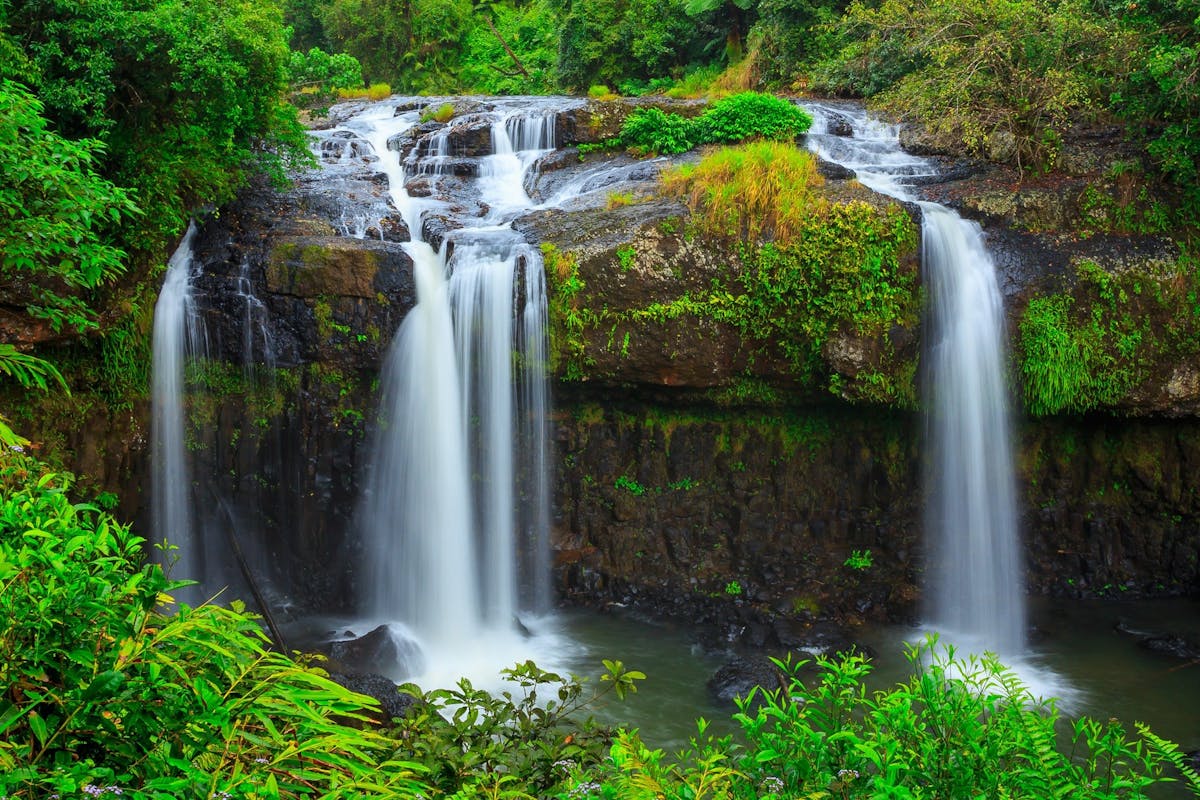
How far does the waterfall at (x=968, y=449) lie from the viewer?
9.30 metres

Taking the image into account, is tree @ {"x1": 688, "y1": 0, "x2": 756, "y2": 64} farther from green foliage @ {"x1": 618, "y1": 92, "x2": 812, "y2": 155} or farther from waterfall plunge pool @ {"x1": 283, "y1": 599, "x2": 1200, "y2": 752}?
waterfall plunge pool @ {"x1": 283, "y1": 599, "x2": 1200, "y2": 752}

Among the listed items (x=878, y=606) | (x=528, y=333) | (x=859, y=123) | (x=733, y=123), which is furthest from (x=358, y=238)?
(x=859, y=123)

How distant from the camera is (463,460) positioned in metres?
9.45

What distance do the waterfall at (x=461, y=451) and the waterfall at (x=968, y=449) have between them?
4325mm

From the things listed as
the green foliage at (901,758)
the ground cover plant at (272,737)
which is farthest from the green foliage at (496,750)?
the green foliage at (901,758)

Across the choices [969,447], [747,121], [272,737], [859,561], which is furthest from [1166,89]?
[272,737]

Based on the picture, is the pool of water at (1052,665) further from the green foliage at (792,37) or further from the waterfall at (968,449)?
the green foliage at (792,37)

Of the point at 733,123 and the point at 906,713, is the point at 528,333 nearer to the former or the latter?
the point at 733,123

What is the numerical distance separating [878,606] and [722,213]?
4.83 m

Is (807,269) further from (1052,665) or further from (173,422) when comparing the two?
(173,422)

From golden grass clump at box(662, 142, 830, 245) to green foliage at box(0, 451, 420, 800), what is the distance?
301 inches

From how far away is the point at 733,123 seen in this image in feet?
41.7

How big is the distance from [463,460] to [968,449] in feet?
18.2

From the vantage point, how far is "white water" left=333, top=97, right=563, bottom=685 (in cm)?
920
